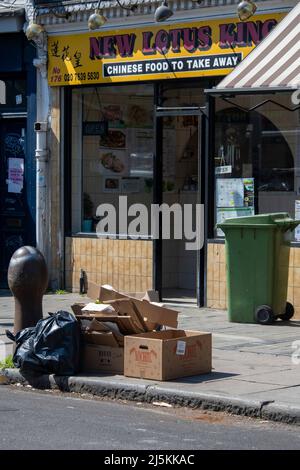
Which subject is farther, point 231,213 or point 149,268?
point 149,268

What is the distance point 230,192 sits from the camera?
1462 cm

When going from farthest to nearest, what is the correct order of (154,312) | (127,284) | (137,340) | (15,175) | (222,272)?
1. (15,175)
2. (127,284)
3. (222,272)
4. (154,312)
5. (137,340)

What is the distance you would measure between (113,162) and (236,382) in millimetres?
7452

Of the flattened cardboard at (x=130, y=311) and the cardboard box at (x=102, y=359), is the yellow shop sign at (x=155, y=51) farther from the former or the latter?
the cardboard box at (x=102, y=359)

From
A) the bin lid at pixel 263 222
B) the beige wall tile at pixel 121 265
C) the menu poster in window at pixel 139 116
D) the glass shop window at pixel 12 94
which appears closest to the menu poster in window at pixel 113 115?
the menu poster in window at pixel 139 116

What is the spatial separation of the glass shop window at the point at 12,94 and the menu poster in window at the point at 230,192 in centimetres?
418

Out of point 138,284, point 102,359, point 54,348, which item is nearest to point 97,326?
point 102,359

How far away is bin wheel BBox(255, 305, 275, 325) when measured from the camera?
1302 centimetres

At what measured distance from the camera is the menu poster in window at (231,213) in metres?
14.4

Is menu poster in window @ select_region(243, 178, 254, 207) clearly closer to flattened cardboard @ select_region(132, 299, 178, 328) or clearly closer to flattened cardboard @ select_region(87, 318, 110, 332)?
flattened cardboard @ select_region(132, 299, 178, 328)

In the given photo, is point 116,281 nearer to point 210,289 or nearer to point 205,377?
point 210,289

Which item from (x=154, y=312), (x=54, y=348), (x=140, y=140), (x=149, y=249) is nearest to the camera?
(x=54, y=348)

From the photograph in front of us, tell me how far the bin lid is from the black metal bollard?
132 inches

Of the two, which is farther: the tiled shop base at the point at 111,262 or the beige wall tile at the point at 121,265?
the beige wall tile at the point at 121,265
